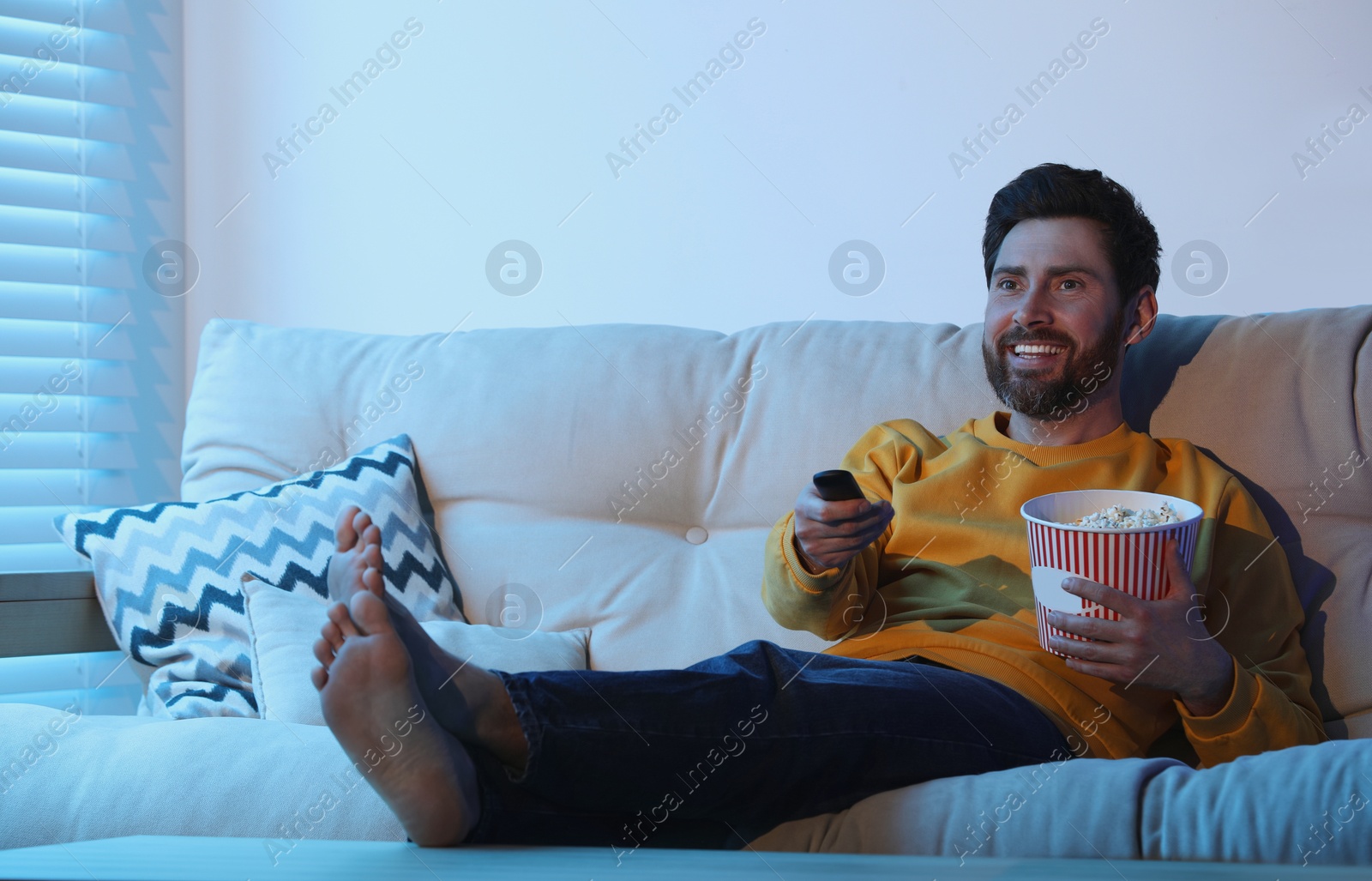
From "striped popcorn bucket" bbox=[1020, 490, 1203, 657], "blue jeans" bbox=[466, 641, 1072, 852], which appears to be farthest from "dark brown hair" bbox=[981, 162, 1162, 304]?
"blue jeans" bbox=[466, 641, 1072, 852]

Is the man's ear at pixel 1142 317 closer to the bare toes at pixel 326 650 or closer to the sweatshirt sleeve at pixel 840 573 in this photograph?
the sweatshirt sleeve at pixel 840 573

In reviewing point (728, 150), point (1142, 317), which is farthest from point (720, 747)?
point (728, 150)

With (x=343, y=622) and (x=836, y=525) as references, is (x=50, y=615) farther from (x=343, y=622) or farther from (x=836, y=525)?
(x=836, y=525)

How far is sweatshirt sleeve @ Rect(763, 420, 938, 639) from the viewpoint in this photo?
3.80 feet

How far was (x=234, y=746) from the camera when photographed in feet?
3.12

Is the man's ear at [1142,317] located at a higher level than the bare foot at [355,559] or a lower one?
higher

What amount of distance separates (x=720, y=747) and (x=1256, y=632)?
0.72 metres

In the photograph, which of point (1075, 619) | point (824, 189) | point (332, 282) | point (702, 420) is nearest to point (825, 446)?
point (702, 420)

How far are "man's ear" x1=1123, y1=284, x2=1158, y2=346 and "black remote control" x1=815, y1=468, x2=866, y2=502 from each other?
59 cm

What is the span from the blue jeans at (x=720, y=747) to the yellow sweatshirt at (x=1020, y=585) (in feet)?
0.44

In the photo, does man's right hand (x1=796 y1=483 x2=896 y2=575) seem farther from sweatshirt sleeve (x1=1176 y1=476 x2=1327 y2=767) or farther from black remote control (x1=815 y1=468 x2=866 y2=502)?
sweatshirt sleeve (x1=1176 y1=476 x2=1327 y2=767)

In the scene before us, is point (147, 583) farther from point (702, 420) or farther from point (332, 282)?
point (332, 282)

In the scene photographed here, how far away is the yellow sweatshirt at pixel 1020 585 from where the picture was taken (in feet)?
3.41

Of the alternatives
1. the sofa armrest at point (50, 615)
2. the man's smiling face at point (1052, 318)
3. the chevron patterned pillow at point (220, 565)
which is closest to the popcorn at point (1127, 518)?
the man's smiling face at point (1052, 318)
